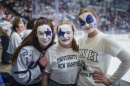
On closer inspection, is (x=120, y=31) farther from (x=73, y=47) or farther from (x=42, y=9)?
(x=73, y=47)

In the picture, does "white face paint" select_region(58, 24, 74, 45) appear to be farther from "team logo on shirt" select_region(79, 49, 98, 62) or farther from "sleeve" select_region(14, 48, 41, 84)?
"sleeve" select_region(14, 48, 41, 84)

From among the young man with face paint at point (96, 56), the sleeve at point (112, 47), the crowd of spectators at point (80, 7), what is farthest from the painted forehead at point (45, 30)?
the crowd of spectators at point (80, 7)

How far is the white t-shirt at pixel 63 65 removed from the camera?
1.29 metres

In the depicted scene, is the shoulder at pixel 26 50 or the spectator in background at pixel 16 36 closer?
the shoulder at pixel 26 50

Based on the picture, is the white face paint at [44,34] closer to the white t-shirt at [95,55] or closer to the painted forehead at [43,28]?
the painted forehead at [43,28]

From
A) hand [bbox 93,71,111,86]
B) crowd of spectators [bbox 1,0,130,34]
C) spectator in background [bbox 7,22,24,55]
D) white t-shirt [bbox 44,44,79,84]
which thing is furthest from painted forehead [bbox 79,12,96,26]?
crowd of spectators [bbox 1,0,130,34]

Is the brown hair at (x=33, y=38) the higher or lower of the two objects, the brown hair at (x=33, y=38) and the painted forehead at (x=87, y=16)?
the lower

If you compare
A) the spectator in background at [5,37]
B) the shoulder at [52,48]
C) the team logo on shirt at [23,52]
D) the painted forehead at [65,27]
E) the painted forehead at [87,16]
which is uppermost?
the painted forehead at [87,16]

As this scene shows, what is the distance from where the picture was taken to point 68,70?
1.29 m

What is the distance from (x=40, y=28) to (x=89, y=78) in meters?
0.47

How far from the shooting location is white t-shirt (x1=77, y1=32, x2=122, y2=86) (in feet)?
3.85

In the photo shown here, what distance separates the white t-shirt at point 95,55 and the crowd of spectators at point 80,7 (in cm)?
352

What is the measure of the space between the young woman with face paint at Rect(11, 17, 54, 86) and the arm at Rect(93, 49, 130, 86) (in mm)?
374

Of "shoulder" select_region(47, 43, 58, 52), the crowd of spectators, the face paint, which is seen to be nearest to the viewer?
the face paint
